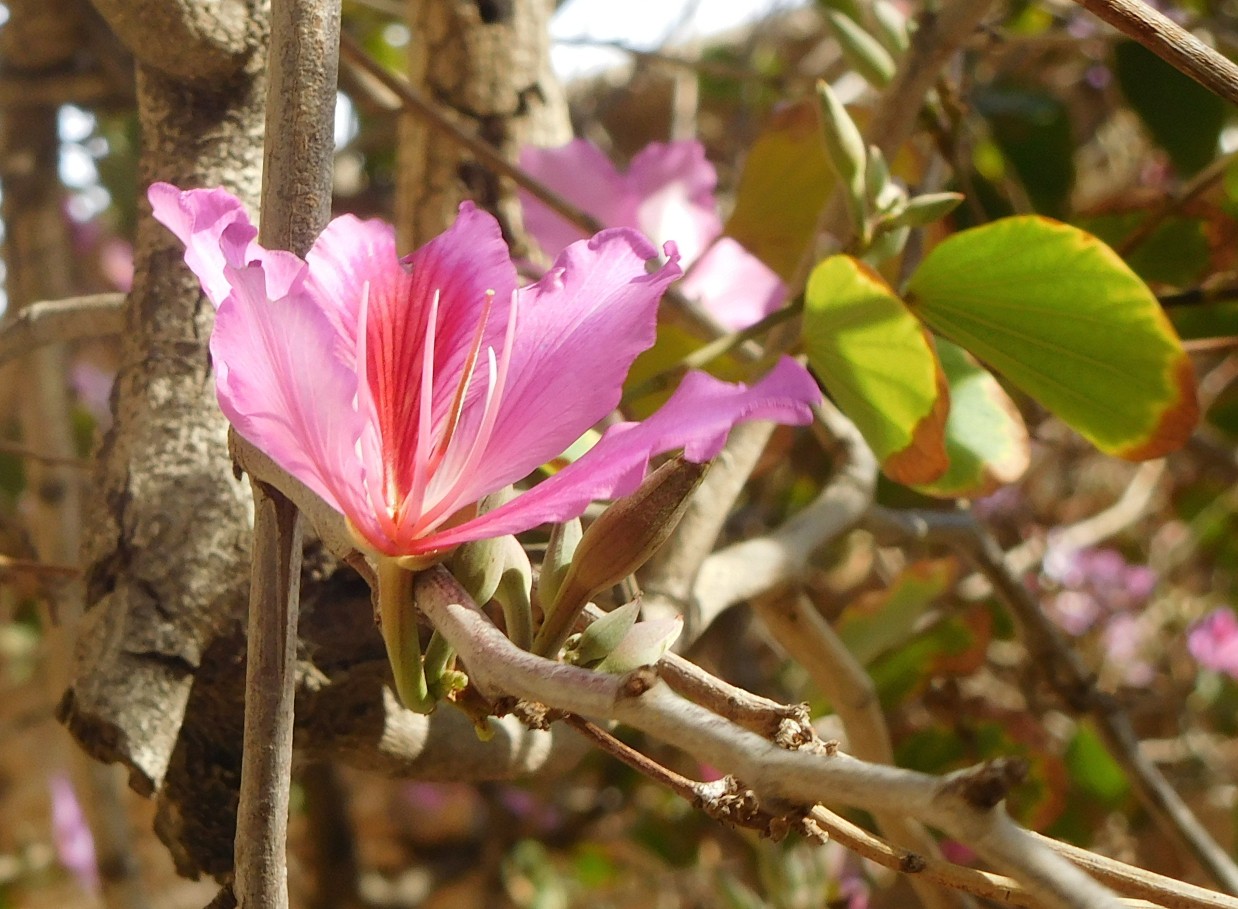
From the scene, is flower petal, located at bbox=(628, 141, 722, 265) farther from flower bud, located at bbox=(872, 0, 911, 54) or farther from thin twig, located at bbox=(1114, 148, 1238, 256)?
thin twig, located at bbox=(1114, 148, 1238, 256)

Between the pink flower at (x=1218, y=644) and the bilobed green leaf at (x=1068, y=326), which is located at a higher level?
the bilobed green leaf at (x=1068, y=326)

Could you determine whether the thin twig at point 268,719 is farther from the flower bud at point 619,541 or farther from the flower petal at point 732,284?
the flower petal at point 732,284

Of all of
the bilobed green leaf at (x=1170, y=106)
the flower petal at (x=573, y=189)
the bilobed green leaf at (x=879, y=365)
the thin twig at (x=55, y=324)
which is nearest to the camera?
the bilobed green leaf at (x=879, y=365)

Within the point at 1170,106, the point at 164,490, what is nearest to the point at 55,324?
the point at 164,490

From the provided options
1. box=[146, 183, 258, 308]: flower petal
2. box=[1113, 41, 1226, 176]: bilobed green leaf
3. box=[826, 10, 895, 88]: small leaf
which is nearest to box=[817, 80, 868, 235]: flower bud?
box=[826, 10, 895, 88]: small leaf

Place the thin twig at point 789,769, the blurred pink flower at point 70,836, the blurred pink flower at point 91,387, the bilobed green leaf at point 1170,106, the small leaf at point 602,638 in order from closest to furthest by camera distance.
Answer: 1. the thin twig at point 789,769
2. the small leaf at point 602,638
3. the bilobed green leaf at point 1170,106
4. the blurred pink flower at point 91,387
5. the blurred pink flower at point 70,836

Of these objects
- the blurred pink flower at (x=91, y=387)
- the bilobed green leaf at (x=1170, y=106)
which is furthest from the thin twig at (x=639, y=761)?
the blurred pink flower at (x=91, y=387)

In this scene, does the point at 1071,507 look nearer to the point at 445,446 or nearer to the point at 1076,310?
the point at 1076,310
